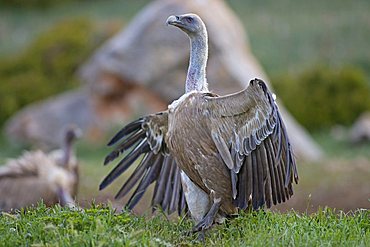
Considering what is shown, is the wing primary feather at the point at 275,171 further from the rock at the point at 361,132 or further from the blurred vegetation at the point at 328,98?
the blurred vegetation at the point at 328,98

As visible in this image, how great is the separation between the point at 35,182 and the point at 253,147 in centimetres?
606

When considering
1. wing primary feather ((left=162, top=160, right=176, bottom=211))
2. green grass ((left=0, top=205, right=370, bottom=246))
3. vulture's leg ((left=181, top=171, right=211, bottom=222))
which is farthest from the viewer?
wing primary feather ((left=162, top=160, right=176, bottom=211))

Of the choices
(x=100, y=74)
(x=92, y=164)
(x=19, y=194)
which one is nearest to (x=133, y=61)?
(x=100, y=74)

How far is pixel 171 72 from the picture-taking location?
1705 cm

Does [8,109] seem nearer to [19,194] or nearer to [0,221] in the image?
[19,194]

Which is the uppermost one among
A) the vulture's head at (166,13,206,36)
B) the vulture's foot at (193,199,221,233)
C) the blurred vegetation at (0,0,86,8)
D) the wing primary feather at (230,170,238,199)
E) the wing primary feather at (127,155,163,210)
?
the blurred vegetation at (0,0,86,8)

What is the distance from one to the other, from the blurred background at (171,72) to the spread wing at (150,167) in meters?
2.03

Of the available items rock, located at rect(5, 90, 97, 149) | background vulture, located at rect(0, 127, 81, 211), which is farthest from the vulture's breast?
rock, located at rect(5, 90, 97, 149)

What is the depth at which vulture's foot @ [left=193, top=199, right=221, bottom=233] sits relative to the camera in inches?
249

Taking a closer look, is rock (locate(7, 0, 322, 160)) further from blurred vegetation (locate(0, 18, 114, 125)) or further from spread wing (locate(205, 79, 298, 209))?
spread wing (locate(205, 79, 298, 209))

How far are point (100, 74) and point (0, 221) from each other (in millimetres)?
11655

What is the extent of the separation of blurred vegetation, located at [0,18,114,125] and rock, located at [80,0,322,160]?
548cm

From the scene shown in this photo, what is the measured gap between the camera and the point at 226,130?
651 centimetres

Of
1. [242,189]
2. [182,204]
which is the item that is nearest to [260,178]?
[242,189]
